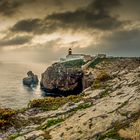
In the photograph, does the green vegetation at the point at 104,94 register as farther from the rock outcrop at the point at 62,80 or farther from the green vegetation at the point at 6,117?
the rock outcrop at the point at 62,80

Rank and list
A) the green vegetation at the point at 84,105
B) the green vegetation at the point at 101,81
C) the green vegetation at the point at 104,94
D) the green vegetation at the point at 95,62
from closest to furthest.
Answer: the green vegetation at the point at 84,105
the green vegetation at the point at 104,94
the green vegetation at the point at 101,81
the green vegetation at the point at 95,62

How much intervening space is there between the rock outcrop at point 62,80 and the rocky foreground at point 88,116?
97.9 m

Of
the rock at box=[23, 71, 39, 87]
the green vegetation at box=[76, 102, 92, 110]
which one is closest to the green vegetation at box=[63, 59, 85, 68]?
the rock at box=[23, 71, 39, 87]

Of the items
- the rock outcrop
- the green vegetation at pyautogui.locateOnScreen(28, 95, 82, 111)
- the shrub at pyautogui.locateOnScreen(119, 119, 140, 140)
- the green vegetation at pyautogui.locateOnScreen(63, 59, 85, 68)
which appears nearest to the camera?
the shrub at pyautogui.locateOnScreen(119, 119, 140, 140)

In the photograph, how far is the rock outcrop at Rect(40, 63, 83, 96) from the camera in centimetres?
12988

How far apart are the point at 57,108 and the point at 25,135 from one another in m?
5.13

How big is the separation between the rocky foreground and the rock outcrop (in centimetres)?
9788

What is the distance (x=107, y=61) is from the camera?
401ft

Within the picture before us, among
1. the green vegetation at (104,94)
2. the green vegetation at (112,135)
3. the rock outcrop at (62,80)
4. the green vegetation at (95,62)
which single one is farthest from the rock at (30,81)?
the green vegetation at (112,135)

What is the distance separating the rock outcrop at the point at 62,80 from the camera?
426 ft

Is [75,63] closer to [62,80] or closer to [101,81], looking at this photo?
[62,80]

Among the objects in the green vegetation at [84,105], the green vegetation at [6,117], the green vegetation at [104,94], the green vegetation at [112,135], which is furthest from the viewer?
the green vegetation at [104,94]

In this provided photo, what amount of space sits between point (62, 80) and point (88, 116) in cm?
11424

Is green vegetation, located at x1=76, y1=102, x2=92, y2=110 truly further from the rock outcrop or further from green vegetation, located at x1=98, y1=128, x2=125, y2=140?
the rock outcrop
